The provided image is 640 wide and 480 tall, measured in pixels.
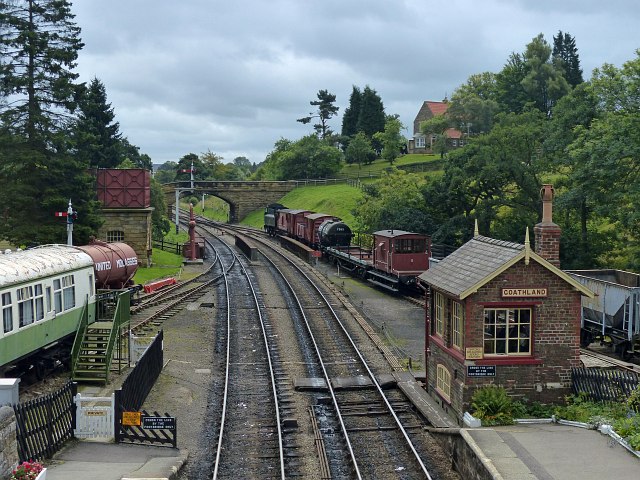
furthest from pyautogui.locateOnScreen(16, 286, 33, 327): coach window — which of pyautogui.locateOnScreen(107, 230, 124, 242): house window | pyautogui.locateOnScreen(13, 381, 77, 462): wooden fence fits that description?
pyautogui.locateOnScreen(107, 230, 124, 242): house window

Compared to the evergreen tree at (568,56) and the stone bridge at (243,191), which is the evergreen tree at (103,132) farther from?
the evergreen tree at (568,56)

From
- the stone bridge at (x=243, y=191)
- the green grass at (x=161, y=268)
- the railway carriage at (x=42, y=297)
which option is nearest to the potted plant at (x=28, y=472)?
the railway carriage at (x=42, y=297)

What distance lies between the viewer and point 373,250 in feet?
137

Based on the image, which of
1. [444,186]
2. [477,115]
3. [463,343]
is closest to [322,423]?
[463,343]

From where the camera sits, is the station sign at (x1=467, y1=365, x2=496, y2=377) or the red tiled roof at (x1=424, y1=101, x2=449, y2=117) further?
the red tiled roof at (x1=424, y1=101, x2=449, y2=117)

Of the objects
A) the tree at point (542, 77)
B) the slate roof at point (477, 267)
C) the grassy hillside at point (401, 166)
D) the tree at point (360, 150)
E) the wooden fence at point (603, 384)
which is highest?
the tree at point (542, 77)

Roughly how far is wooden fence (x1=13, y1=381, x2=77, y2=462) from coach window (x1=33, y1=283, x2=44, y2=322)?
4472 mm

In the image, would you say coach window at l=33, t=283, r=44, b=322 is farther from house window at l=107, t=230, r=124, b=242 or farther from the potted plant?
house window at l=107, t=230, r=124, b=242

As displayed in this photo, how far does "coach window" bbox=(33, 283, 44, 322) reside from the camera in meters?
19.6

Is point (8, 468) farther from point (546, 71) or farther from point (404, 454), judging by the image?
point (546, 71)

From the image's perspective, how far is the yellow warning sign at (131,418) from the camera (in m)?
15.7

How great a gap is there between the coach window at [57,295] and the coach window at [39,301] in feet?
2.62

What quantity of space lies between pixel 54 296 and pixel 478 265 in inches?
443

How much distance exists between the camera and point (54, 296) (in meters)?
20.7
